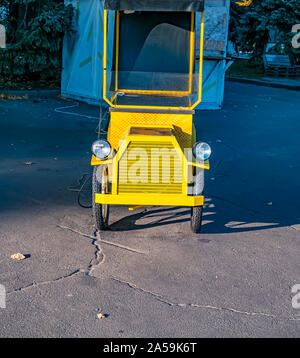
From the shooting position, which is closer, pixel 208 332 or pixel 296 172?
pixel 208 332

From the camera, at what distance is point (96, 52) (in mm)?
14805

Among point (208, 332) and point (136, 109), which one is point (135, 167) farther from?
point (208, 332)

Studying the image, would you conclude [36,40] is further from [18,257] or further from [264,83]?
[18,257]

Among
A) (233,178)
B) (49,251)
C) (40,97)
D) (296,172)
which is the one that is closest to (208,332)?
(49,251)

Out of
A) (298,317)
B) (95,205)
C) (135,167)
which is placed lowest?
(298,317)

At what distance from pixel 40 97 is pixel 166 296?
12.9m

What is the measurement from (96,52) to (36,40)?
2.36 m

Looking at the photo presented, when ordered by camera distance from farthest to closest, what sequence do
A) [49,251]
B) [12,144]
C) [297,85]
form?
[297,85]
[12,144]
[49,251]

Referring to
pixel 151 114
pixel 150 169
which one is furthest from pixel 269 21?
pixel 150 169

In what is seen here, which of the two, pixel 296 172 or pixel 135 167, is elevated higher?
pixel 135 167

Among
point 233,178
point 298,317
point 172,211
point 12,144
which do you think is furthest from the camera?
point 12,144

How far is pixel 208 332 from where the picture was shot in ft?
12.6

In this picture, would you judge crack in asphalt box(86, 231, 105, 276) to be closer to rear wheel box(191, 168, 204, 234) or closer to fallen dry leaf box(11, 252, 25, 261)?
fallen dry leaf box(11, 252, 25, 261)

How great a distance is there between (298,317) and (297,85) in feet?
67.8
